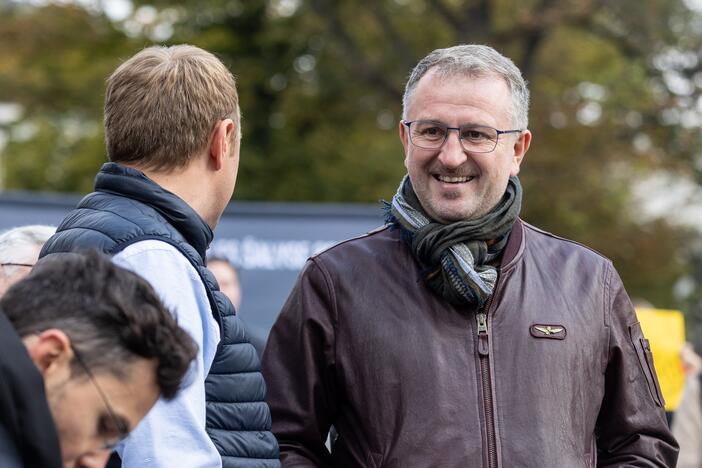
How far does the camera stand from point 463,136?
128 inches

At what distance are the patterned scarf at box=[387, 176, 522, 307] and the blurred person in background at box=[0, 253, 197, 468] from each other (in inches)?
48.5

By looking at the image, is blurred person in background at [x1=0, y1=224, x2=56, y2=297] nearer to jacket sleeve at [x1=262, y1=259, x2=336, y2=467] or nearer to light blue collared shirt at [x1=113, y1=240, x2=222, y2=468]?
jacket sleeve at [x1=262, y1=259, x2=336, y2=467]

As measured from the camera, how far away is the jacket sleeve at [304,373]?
3189mm

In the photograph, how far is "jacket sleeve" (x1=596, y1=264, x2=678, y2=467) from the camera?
3240 millimetres

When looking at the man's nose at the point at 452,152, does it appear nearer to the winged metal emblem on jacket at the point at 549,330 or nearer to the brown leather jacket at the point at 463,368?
the brown leather jacket at the point at 463,368

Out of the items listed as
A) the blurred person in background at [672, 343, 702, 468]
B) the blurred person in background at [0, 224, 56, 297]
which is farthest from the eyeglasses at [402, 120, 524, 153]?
the blurred person in background at [672, 343, 702, 468]

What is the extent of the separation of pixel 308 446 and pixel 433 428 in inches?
15.8

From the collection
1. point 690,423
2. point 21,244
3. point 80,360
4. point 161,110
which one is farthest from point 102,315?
point 690,423

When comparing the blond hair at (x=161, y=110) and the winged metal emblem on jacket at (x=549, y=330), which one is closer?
the blond hair at (x=161, y=110)

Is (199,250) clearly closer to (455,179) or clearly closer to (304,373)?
(304,373)

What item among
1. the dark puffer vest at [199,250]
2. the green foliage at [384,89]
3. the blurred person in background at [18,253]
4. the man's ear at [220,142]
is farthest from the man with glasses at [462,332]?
the green foliage at [384,89]

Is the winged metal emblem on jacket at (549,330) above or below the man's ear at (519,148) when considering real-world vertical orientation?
below

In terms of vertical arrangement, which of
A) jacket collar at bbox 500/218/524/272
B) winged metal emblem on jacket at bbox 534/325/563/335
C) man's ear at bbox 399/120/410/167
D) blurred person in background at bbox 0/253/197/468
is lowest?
winged metal emblem on jacket at bbox 534/325/563/335

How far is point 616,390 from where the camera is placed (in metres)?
3.25
